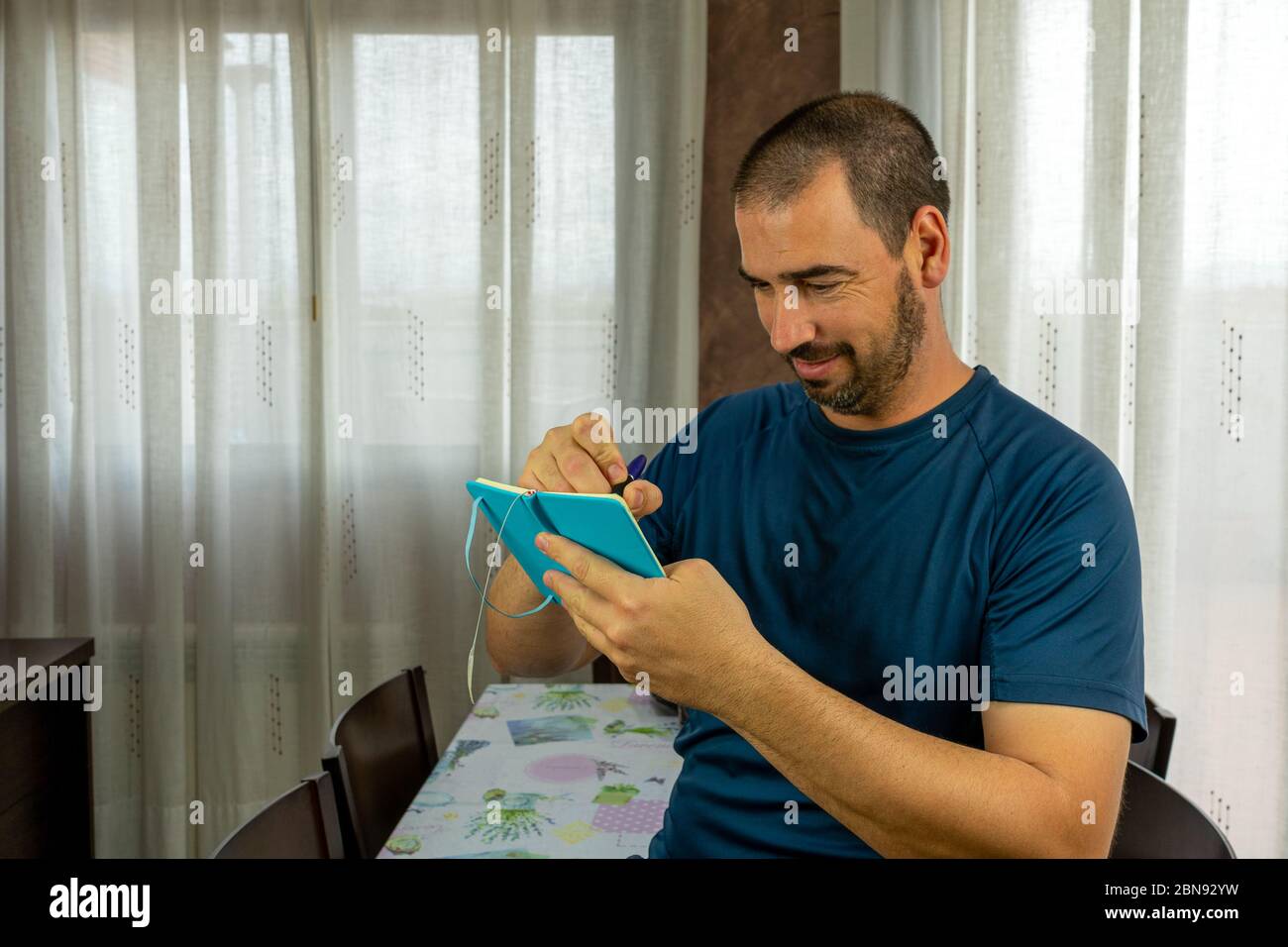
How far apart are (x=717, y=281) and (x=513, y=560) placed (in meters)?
1.59

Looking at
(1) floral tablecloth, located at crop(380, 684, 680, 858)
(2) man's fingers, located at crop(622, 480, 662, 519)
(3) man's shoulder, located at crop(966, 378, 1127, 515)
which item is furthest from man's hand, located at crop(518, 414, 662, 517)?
(1) floral tablecloth, located at crop(380, 684, 680, 858)

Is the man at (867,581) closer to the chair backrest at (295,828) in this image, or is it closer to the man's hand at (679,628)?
the man's hand at (679,628)

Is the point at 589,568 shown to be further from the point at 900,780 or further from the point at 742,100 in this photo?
the point at 742,100

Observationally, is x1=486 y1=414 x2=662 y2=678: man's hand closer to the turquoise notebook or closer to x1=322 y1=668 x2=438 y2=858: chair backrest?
the turquoise notebook

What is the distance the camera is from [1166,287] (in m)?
2.37

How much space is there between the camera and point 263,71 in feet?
8.36

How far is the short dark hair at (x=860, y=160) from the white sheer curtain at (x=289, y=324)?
4.88ft

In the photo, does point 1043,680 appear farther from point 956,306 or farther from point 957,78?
point 957,78

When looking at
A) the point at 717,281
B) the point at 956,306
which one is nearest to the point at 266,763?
the point at 717,281

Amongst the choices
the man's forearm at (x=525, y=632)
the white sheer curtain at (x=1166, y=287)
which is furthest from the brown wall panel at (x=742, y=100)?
the man's forearm at (x=525, y=632)

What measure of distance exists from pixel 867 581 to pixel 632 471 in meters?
0.32

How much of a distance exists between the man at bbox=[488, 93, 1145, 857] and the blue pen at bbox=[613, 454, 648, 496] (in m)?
0.01

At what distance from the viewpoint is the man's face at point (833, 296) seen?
0.98 metres

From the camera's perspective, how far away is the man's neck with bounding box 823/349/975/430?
106 centimetres
